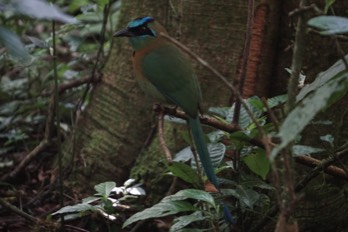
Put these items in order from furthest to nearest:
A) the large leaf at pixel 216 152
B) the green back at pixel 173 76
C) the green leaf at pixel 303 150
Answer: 1. the green back at pixel 173 76
2. the large leaf at pixel 216 152
3. the green leaf at pixel 303 150

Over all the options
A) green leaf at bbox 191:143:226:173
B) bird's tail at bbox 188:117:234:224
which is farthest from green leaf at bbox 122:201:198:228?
green leaf at bbox 191:143:226:173

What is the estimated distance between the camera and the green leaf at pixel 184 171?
213 centimetres

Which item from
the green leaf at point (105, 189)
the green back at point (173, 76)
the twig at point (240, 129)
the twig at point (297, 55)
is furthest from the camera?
the green back at point (173, 76)

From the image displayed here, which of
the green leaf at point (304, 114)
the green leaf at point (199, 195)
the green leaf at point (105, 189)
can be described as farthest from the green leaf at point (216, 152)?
the green leaf at point (304, 114)

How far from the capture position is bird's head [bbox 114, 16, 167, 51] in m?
2.85

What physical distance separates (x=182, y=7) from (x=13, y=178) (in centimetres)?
141

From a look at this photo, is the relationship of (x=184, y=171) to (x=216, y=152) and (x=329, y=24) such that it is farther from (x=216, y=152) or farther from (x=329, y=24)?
(x=329, y=24)

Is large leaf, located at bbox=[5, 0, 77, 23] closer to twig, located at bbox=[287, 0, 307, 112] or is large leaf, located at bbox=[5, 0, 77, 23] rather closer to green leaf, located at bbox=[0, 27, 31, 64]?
green leaf, located at bbox=[0, 27, 31, 64]

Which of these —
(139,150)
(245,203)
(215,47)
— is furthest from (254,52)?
(245,203)

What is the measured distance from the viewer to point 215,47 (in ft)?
10.1

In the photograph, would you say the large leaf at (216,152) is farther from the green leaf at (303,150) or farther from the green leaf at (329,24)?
the green leaf at (329,24)

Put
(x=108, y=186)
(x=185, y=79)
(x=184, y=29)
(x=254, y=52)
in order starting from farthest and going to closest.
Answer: (x=184, y=29), (x=254, y=52), (x=185, y=79), (x=108, y=186)

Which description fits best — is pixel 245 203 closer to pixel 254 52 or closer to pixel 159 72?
pixel 159 72

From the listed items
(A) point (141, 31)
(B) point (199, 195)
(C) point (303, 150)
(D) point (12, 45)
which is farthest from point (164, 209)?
(A) point (141, 31)
